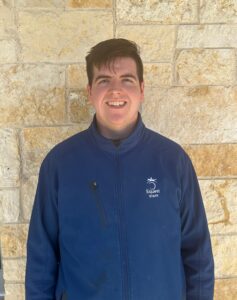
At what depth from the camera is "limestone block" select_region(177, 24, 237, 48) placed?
2.02 metres

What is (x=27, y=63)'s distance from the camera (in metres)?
1.99

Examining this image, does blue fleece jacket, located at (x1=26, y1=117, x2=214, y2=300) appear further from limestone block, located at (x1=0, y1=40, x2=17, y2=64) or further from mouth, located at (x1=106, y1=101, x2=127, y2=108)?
limestone block, located at (x1=0, y1=40, x2=17, y2=64)

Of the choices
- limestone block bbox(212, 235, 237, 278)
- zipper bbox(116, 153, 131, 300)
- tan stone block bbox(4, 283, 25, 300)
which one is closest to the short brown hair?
zipper bbox(116, 153, 131, 300)

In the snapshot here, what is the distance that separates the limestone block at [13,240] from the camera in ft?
7.16

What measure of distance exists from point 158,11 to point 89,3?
0.37 metres

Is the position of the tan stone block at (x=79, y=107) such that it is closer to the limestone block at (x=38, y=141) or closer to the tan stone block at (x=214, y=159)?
the limestone block at (x=38, y=141)

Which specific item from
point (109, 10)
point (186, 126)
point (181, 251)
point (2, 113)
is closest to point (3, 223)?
point (2, 113)

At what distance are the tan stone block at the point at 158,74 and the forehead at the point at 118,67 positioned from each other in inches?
15.5

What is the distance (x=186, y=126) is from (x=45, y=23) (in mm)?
944

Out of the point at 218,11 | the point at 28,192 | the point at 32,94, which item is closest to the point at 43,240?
the point at 28,192

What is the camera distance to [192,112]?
6.92ft

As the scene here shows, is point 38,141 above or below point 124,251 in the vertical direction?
above

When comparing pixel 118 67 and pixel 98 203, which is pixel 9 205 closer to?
pixel 98 203

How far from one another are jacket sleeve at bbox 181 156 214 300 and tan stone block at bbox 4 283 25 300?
1044 mm
